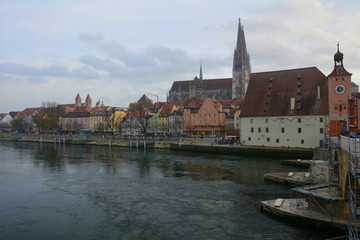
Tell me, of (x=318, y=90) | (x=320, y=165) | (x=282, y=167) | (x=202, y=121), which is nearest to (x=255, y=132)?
(x=318, y=90)

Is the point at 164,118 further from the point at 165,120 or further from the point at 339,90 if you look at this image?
the point at 339,90

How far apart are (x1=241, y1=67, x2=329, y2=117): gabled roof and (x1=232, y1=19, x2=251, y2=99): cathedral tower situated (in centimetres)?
7976

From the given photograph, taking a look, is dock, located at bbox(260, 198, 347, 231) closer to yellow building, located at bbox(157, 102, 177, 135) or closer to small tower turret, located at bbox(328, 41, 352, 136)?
small tower turret, located at bbox(328, 41, 352, 136)

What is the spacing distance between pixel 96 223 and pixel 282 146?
38.6 m

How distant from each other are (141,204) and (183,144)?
137 ft

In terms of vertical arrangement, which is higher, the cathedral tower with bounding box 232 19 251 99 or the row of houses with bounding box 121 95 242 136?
the cathedral tower with bounding box 232 19 251 99

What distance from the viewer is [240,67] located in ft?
461

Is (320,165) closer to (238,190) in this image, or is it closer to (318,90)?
(238,190)

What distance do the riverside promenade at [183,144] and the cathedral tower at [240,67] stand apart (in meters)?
66.2

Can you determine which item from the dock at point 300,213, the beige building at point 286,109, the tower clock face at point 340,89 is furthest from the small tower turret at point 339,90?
the dock at point 300,213

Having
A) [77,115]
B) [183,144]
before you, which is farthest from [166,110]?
[77,115]

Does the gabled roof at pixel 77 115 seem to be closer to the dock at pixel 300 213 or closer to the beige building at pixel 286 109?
the beige building at pixel 286 109

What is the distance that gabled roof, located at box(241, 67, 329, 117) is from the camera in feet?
166

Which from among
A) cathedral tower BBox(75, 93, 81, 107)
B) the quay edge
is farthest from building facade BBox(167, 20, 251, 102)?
the quay edge
